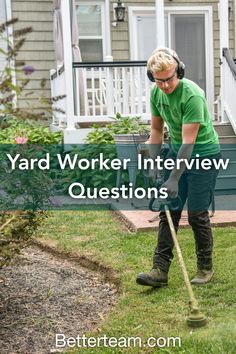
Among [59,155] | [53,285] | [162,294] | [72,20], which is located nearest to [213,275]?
[162,294]

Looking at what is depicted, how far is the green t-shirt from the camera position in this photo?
368 cm

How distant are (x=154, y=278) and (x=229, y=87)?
5303mm

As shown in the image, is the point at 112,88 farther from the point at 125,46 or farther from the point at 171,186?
the point at 171,186

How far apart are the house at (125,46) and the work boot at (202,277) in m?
5.08

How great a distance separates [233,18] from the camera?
37.1 ft

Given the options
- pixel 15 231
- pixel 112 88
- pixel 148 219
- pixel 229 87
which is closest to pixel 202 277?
pixel 15 231

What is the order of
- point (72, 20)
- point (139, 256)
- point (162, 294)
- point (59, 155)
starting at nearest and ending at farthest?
point (162, 294), point (139, 256), point (59, 155), point (72, 20)

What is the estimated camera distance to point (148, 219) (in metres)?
5.78

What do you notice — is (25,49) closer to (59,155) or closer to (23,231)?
(59,155)

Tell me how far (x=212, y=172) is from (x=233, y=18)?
26.9 feet

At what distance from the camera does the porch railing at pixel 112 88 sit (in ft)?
28.6

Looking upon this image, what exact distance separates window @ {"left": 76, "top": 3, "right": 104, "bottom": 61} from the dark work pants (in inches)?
290

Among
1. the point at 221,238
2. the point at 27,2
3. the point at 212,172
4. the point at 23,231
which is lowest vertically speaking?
the point at 221,238

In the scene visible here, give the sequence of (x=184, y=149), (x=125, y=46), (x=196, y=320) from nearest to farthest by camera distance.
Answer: (x=196, y=320), (x=184, y=149), (x=125, y=46)
